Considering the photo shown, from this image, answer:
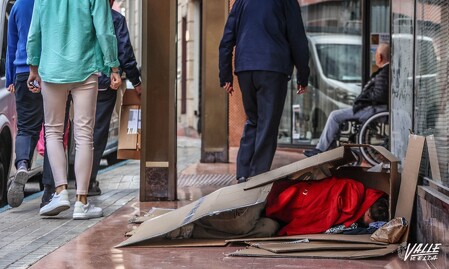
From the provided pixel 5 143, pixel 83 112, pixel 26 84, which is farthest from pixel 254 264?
pixel 5 143

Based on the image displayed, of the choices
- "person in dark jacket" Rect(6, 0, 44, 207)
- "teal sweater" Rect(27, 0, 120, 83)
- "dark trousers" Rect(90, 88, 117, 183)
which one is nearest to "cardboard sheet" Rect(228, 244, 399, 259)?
"teal sweater" Rect(27, 0, 120, 83)

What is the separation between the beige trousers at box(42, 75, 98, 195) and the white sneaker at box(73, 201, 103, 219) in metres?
0.12

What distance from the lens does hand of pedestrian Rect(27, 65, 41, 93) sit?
792 cm

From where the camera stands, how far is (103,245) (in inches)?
250

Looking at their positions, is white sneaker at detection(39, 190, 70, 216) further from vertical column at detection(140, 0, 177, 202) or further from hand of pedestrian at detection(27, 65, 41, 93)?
vertical column at detection(140, 0, 177, 202)

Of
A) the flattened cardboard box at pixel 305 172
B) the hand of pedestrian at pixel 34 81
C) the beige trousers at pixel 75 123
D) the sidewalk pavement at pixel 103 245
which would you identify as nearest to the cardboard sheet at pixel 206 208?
the flattened cardboard box at pixel 305 172

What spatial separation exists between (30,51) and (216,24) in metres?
6.32

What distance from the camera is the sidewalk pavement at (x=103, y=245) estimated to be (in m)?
5.65

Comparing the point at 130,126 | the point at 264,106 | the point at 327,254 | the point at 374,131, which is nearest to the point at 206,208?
the point at 327,254

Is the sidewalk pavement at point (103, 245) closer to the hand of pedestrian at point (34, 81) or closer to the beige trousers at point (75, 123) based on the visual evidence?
the beige trousers at point (75, 123)

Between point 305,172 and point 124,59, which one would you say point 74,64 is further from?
point 305,172

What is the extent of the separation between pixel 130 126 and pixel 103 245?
3136mm

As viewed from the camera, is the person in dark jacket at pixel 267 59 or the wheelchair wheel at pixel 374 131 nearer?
the person in dark jacket at pixel 267 59

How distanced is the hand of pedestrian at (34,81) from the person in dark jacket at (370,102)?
469 cm
